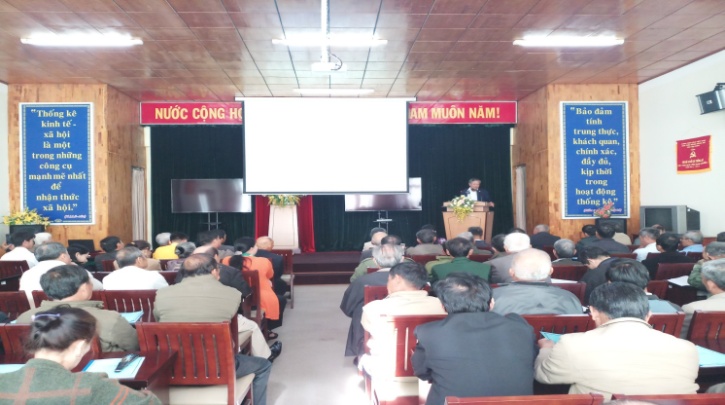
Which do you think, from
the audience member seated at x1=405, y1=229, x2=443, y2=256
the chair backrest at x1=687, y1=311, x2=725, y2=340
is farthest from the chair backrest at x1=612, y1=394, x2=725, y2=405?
the audience member seated at x1=405, y1=229, x2=443, y2=256

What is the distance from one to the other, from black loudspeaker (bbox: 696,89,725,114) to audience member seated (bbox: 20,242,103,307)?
22.5ft

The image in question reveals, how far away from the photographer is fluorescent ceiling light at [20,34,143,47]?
617cm

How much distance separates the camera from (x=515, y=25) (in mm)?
5902

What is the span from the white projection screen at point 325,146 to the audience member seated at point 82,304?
550cm

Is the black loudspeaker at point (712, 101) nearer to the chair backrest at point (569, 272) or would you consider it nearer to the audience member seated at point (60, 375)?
the chair backrest at point (569, 272)

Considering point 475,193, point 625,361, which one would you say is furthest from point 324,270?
point 625,361

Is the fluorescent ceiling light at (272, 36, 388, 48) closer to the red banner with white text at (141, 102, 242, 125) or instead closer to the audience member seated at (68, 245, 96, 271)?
the audience member seated at (68, 245, 96, 271)

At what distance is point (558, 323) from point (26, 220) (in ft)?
25.9

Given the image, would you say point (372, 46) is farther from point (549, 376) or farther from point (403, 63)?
point (549, 376)

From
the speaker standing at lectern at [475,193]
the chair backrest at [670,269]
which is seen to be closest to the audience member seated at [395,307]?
the chair backrest at [670,269]

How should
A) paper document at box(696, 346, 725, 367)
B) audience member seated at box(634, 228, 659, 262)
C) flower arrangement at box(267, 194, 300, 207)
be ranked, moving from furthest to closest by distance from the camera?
flower arrangement at box(267, 194, 300, 207)
audience member seated at box(634, 228, 659, 262)
paper document at box(696, 346, 725, 367)

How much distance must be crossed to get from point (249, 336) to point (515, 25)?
441 centimetres

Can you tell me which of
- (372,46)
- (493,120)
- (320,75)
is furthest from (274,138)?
(493,120)

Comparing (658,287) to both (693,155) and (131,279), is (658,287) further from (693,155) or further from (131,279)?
(693,155)
